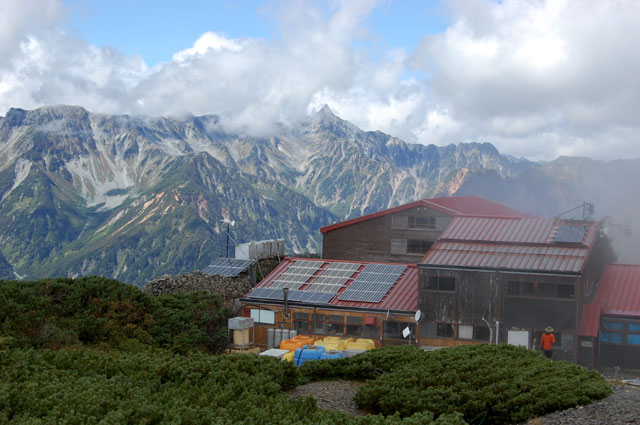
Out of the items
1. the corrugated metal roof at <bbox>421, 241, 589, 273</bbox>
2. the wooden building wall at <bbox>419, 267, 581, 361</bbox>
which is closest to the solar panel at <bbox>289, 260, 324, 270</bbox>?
the corrugated metal roof at <bbox>421, 241, 589, 273</bbox>

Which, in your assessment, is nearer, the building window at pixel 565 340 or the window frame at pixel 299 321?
the building window at pixel 565 340

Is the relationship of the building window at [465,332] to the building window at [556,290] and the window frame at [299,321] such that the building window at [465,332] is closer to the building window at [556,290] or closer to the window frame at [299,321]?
the building window at [556,290]

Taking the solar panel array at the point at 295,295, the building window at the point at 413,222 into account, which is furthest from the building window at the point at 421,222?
the solar panel array at the point at 295,295

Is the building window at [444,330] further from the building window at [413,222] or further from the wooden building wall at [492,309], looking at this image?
the building window at [413,222]

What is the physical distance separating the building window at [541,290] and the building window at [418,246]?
20.7 meters

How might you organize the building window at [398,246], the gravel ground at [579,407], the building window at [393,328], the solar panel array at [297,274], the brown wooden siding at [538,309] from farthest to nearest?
the building window at [398,246] → the solar panel array at [297,274] → the building window at [393,328] → the brown wooden siding at [538,309] → the gravel ground at [579,407]

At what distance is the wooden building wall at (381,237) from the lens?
56.8 metres

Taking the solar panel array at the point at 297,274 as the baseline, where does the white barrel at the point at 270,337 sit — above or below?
below

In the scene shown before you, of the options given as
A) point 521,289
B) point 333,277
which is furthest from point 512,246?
point 333,277

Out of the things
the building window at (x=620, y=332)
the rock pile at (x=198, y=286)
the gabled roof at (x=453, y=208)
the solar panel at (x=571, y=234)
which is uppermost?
the gabled roof at (x=453, y=208)

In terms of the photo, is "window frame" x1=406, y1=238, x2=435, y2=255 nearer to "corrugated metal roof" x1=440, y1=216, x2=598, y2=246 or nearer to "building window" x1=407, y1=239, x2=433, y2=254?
"building window" x1=407, y1=239, x2=433, y2=254

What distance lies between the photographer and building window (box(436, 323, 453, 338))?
124ft

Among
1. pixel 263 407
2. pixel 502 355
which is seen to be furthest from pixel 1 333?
pixel 502 355

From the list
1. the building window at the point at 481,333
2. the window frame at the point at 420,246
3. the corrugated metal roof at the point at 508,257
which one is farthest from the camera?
the window frame at the point at 420,246
